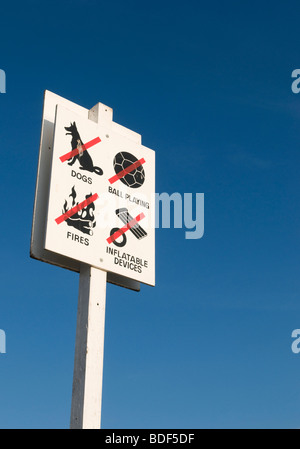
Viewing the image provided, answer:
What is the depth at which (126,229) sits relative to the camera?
20.1 ft

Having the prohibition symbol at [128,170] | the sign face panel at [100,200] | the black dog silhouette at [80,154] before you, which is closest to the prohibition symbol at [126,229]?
the sign face panel at [100,200]

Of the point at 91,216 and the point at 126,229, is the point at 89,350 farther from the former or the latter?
the point at 126,229

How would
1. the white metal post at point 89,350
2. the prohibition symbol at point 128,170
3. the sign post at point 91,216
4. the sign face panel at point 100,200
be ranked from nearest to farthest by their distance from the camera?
the white metal post at point 89,350 < the sign post at point 91,216 < the sign face panel at point 100,200 < the prohibition symbol at point 128,170

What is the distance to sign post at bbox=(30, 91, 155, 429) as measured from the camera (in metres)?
5.38

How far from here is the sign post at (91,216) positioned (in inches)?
212

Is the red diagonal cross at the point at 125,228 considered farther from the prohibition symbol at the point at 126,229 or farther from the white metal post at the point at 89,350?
the white metal post at the point at 89,350

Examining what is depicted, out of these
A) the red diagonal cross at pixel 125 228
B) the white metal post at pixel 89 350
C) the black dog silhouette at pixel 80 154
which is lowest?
the white metal post at pixel 89 350

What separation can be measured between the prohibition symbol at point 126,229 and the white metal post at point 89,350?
1.10ft

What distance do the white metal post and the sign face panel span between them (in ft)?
0.57

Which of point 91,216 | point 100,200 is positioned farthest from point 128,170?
point 91,216
